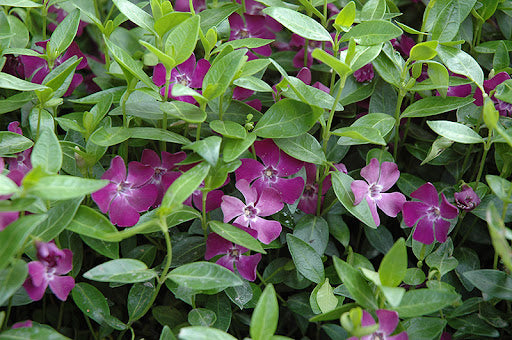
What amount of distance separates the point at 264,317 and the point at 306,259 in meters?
0.22

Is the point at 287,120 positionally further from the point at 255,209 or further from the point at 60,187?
the point at 60,187

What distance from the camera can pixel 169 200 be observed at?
2.63ft

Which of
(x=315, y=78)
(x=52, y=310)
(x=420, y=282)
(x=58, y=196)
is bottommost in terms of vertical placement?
(x=52, y=310)

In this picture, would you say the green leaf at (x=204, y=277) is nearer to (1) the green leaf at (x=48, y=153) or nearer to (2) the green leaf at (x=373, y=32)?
(1) the green leaf at (x=48, y=153)

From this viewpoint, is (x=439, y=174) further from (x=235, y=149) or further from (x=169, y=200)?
(x=169, y=200)

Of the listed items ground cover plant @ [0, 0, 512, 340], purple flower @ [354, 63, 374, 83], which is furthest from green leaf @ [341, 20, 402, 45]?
purple flower @ [354, 63, 374, 83]

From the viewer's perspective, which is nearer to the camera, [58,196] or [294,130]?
[58,196]

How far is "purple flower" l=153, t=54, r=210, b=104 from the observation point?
1.00m

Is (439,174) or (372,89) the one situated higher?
(372,89)

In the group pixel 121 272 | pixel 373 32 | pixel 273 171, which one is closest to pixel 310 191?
pixel 273 171

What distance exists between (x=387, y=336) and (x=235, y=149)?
1.26ft

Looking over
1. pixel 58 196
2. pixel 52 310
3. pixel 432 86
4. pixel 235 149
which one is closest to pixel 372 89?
pixel 432 86

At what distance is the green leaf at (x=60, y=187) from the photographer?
73 centimetres

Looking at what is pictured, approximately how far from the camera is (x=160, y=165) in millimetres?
1000
